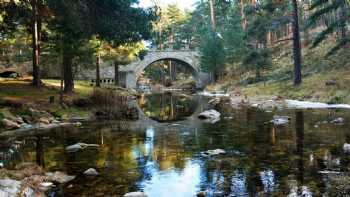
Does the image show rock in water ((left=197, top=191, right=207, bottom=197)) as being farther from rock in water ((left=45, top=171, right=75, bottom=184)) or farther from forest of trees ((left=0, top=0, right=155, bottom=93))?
forest of trees ((left=0, top=0, right=155, bottom=93))

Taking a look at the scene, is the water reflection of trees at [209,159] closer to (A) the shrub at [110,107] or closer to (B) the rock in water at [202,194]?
(B) the rock in water at [202,194]

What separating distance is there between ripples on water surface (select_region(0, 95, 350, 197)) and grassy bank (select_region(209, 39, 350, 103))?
896 centimetres

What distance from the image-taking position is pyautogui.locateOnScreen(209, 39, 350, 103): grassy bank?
27312mm

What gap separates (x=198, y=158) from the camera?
11.3 meters

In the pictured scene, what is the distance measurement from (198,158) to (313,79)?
77.8 ft

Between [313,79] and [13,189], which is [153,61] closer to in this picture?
[313,79]

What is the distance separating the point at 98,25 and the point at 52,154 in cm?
877

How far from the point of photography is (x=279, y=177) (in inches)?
350

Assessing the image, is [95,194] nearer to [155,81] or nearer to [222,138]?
[222,138]

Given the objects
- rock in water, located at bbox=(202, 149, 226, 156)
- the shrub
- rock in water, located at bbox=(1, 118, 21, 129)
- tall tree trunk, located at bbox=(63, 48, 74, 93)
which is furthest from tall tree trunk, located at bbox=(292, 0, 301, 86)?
rock in water, located at bbox=(202, 149, 226, 156)

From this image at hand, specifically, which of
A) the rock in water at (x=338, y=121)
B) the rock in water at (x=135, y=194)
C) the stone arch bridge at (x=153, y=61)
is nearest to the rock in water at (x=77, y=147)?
the rock in water at (x=135, y=194)

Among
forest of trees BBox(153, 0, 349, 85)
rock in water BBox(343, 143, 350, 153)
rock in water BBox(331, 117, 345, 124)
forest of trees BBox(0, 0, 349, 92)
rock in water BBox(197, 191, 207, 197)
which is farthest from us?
forest of trees BBox(153, 0, 349, 85)

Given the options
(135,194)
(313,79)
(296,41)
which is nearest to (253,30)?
(296,41)

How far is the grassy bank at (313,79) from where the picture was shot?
27312 millimetres
